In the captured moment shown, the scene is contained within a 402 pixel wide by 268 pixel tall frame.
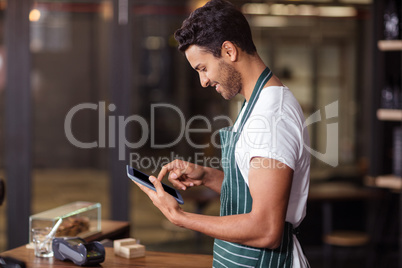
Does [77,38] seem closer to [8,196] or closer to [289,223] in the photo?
[8,196]

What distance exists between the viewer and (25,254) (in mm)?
2191

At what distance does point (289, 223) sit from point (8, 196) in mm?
3135

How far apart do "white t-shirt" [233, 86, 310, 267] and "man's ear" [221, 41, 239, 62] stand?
0.47ft

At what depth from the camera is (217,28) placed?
1.71 metres

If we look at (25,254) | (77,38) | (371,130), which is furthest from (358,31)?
(25,254)

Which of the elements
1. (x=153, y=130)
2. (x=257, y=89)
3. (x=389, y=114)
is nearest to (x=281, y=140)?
(x=257, y=89)

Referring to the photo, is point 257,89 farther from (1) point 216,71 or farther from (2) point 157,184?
(2) point 157,184

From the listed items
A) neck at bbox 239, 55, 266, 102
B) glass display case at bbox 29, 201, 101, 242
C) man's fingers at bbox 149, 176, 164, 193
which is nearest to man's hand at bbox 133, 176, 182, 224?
man's fingers at bbox 149, 176, 164, 193

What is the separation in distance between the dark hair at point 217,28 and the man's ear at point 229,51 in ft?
0.03

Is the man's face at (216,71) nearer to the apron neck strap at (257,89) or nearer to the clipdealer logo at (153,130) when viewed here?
the apron neck strap at (257,89)

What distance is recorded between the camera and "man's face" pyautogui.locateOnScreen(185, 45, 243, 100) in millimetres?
1751

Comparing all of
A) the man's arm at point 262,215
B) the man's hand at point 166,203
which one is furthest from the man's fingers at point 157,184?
the man's arm at point 262,215

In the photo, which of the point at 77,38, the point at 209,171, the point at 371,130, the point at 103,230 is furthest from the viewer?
the point at 77,38

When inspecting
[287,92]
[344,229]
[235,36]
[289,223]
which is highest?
[235,36]
